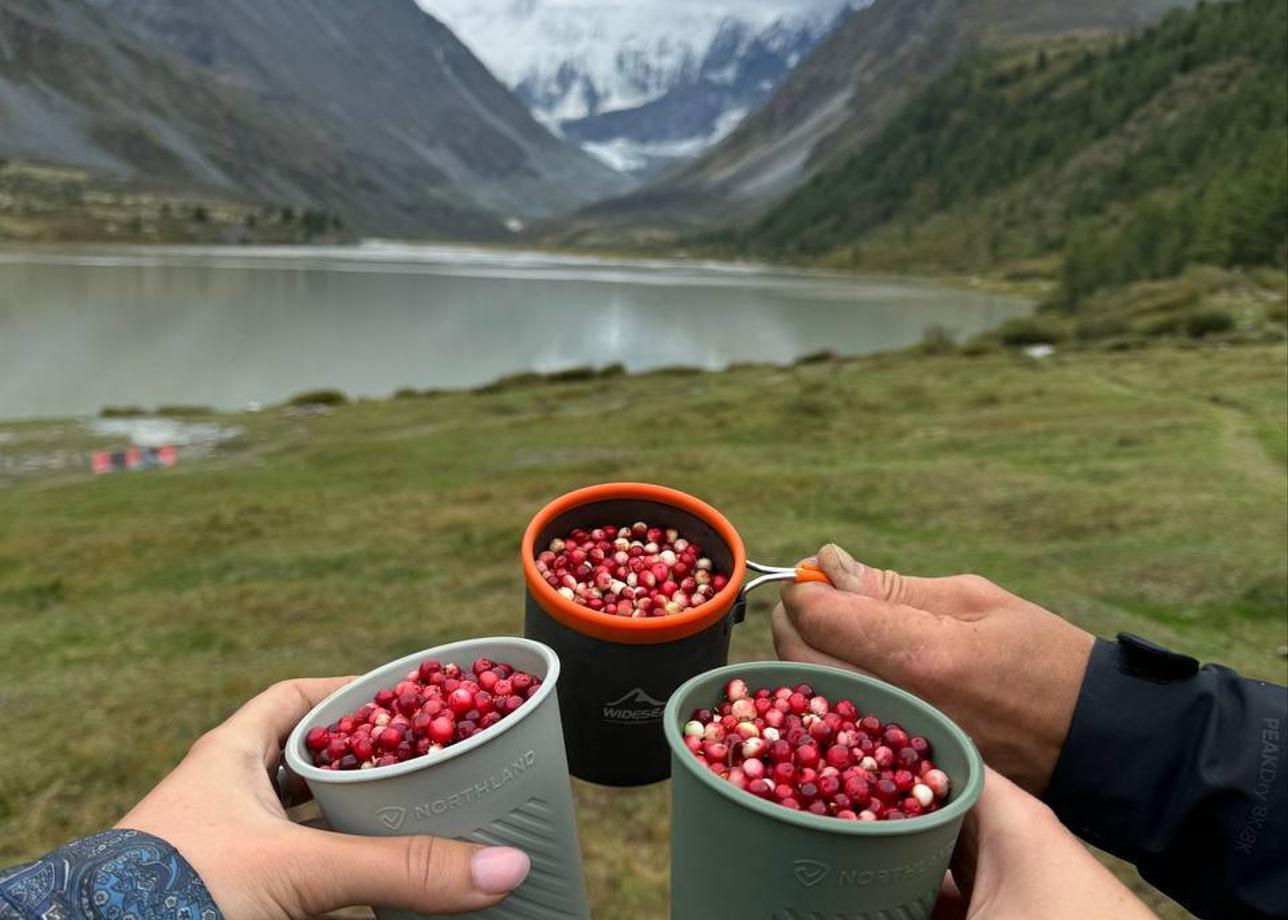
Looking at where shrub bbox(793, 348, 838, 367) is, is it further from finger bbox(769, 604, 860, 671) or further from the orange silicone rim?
the orange silicone rim

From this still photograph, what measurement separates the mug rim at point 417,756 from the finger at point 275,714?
4cm

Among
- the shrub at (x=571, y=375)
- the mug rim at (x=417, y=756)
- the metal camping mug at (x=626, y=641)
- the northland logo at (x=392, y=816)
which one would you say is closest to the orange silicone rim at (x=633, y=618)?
the metal camping mug at (x=626, y=641)

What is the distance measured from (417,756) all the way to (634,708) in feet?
2.78

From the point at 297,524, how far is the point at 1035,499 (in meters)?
12.1

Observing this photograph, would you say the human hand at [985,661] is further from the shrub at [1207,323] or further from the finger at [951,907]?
the shrub at [1207,323]

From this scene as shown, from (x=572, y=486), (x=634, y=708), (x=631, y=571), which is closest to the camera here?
(x=634, y=708)

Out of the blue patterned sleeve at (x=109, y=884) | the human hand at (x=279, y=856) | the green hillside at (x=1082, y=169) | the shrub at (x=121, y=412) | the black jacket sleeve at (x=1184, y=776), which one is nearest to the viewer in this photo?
the blue patterned sleeve at (x=109, y=884)

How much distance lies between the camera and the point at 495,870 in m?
2.25

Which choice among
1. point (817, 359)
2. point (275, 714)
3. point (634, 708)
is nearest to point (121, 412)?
point (817, 359)

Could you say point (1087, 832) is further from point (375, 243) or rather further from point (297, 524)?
point (375, 243)

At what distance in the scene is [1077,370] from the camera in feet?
88.1

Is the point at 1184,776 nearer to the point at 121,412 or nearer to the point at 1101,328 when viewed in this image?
the point at 121,412

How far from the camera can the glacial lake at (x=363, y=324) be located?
1740 inches

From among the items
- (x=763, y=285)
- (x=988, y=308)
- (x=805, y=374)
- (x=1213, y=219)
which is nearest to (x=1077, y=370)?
(x=805, y=374)
